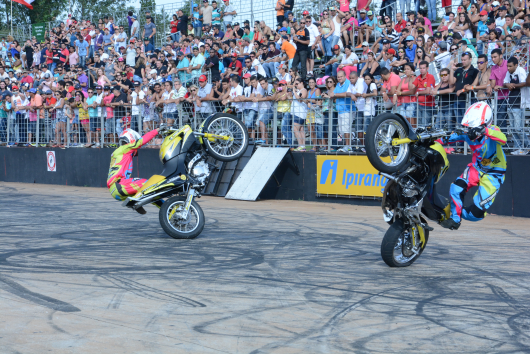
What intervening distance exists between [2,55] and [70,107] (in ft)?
39.8

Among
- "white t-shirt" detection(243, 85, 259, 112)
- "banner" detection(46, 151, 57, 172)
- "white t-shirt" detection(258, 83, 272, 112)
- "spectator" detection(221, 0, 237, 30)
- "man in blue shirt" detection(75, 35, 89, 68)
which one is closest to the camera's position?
"white t-shirt" detection(258, 83, 272, 112)

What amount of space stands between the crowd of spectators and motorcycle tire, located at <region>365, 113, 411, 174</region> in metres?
2.93

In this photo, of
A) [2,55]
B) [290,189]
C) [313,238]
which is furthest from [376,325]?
[2,55]

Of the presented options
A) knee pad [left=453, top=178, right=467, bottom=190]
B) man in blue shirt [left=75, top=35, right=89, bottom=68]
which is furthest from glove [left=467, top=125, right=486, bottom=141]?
man in blue shirt [left=75, top=35, right=89, bottom=68]

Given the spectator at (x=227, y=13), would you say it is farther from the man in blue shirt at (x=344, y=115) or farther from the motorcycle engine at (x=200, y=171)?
the motorcycle engine at (x=200, y=171)

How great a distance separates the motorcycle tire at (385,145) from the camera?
19.1 ft

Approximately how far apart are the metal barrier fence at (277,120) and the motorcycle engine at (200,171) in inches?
34.4

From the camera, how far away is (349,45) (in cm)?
1678

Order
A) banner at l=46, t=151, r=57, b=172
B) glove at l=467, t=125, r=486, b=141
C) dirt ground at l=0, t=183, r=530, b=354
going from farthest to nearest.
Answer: banner at l=46, t=151, r=57, b=172 < glove at l=467, t=125, r=486, b=141 < dirt ground at l=0, t=183, r=530, b=354

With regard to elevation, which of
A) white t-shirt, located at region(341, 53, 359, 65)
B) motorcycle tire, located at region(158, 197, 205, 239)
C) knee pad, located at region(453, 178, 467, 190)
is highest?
white t-shirt, located at region(341, 53, 359, 65)

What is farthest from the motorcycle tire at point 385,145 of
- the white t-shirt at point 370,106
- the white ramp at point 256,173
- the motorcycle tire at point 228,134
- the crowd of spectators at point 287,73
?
the white ramp at point 256,173

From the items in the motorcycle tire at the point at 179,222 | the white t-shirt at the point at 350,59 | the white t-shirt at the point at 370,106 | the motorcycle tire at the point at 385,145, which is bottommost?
the motorcycle tire at the point at 179,222

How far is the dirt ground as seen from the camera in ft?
13.8

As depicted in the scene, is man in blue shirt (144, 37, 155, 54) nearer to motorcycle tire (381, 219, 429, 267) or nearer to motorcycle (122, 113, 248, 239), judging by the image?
motorcycle (122, 113, 248, 239)
